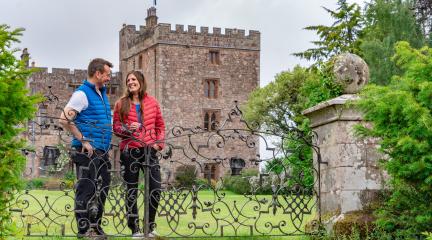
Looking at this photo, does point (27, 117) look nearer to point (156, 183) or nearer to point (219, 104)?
point (156, 183)

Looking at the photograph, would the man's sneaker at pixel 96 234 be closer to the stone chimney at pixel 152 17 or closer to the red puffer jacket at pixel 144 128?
the red puffer jacket at pixel 144 128

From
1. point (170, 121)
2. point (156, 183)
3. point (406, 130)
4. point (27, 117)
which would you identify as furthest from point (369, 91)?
point (170, 121)

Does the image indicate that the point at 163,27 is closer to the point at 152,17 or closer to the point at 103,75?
the point at 152,17

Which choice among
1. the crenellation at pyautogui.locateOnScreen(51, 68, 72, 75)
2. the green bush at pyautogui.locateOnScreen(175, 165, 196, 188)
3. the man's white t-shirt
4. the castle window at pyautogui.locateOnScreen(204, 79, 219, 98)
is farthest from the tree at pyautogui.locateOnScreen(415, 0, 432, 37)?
the man's white t-shirt

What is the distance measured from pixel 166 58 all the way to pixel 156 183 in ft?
118

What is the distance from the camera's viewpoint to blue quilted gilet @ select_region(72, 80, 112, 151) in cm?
745

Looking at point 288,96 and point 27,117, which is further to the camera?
point 288,96

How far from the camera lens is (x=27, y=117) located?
17.0ft

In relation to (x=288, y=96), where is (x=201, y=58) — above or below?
Result: above

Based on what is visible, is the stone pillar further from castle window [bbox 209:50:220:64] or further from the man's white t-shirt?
castle window [bbox 209:50:220:64]

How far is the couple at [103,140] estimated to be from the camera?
7.30 m

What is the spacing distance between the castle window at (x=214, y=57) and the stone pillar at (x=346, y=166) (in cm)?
3670

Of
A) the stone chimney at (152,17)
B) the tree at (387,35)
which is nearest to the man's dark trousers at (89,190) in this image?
the tree at (387,35)

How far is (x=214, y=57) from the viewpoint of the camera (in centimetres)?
4459
